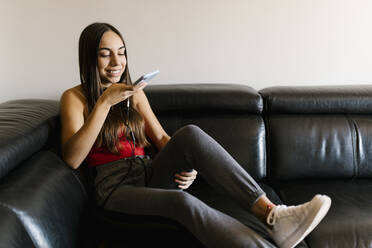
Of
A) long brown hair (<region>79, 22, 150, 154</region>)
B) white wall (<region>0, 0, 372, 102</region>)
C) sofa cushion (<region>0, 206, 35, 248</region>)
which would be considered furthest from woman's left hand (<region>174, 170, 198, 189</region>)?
white wall (<region>0, 0, 372, 102</region>)

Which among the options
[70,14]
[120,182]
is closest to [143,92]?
[120,182]

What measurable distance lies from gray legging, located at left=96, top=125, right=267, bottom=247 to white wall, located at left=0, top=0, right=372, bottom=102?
2.52 feet

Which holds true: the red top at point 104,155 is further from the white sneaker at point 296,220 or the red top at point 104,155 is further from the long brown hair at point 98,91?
the white sneaker at point 296,220

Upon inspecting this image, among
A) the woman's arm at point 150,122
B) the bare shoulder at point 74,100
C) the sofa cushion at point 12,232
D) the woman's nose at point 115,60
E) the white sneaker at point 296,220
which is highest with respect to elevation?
the woman's nose at point 115,60

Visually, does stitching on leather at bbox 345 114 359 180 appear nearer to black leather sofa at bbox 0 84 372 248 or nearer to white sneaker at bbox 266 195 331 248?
black leather sofa at bbox 0 84 372 248

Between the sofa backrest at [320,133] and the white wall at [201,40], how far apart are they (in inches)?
11.4

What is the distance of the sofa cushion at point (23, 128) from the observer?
114 centimetres

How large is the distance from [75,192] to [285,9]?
141cm

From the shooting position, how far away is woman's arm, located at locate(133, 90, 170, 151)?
162 cm

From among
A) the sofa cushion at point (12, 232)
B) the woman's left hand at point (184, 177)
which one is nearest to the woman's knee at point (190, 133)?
the woman's left hand at point (184, 177)

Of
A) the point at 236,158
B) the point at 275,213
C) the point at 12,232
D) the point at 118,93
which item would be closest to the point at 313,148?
the point at 236,158

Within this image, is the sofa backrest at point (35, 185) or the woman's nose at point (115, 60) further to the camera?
the woman's nose at point (115, 60)

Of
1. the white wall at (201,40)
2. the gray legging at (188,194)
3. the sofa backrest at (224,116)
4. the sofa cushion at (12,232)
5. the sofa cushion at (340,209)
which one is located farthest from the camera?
the white wall at (201,40)

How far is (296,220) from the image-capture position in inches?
44.3
